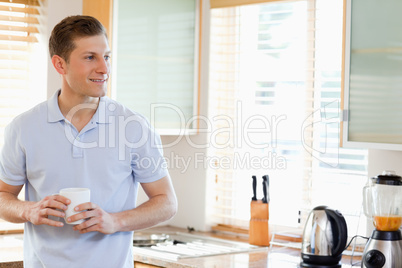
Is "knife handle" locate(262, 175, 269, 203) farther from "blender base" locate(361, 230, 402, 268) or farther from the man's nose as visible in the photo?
the man's nose

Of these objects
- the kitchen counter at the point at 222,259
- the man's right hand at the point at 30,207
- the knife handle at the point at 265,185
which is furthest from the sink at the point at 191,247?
the man's right hand at the point at 30,207

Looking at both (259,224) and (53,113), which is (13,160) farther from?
(259,224)

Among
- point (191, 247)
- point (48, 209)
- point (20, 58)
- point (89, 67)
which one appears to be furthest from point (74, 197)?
point (20, 58)

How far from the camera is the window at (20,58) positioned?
296cm

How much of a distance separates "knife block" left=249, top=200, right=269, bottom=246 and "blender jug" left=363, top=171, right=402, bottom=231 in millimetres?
636

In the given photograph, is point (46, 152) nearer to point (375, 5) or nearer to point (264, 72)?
point (375, 5)

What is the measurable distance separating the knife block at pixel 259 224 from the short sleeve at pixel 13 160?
1.43m

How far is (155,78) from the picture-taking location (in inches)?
118

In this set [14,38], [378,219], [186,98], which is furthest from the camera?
[186,98]

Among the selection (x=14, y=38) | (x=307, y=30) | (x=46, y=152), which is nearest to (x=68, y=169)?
(x=46, y=152)

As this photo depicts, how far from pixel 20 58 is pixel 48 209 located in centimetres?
152

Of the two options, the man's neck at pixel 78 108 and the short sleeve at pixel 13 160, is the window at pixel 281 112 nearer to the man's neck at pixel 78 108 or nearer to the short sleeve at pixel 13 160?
the man's neck at pixel 78 108

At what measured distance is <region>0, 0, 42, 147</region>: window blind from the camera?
9.70ft

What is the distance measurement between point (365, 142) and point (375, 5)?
559 millimetres
